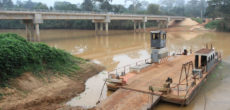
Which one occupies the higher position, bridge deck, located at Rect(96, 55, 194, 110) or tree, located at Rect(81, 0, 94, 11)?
tree, located at Rect(81, 0, 94, 11)

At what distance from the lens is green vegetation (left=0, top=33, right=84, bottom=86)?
1303 centimetres

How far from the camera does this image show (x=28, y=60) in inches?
582

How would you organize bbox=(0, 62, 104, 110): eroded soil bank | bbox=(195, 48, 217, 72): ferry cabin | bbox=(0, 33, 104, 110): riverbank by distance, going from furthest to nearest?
bbox=(195, 48, 217, 72): ferry cabin < bbox=(0, 33, 104, 110): riverbank < bbox=(0, 62, 104, 110): eroded soil bank

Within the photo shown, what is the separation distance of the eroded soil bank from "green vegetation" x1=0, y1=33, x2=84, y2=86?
1.93ft

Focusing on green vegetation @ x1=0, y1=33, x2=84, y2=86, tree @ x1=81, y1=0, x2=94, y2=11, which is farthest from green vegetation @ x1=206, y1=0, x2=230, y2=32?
green vegetation @ x1=0, y1=33, x2=84, y2=86

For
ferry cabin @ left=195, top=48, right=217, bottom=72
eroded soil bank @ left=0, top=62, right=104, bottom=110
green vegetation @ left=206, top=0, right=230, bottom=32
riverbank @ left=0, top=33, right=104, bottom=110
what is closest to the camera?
eroded soil bank @ left=0, top=62, right=104, bottom=110

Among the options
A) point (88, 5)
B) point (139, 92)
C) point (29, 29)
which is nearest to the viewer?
point (139, 92)

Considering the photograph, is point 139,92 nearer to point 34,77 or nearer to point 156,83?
point 156,83

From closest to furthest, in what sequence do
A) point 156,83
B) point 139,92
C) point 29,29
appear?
point 139,92
point 156,83
point 29,29

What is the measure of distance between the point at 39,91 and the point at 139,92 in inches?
255

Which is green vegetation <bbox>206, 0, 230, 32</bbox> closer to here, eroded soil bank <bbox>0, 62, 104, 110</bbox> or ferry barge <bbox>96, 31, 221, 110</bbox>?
ferry barge <bbox>96, 31, 221, 110</bbox>

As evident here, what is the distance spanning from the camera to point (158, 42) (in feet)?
63.9

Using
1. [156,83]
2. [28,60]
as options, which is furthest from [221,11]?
[28,60]

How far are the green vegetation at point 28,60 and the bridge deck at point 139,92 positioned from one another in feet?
20.0
